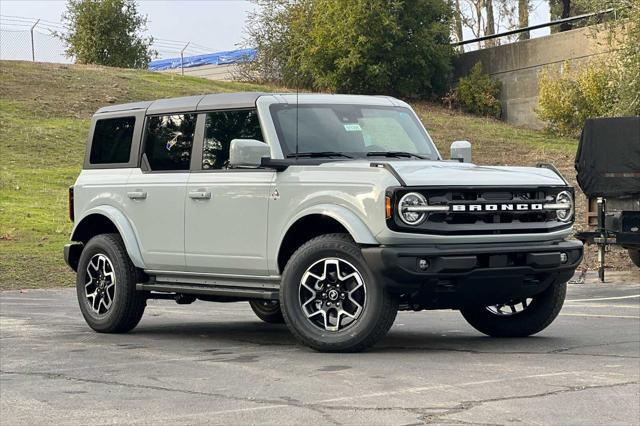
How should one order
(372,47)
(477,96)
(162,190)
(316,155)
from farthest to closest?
1. (477,96)
2. (372,47)
3. (162,190)
4. (316,155)

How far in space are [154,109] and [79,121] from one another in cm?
2752

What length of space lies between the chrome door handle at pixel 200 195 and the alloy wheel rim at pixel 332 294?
138 cm

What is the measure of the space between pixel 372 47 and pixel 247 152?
35.1 metres

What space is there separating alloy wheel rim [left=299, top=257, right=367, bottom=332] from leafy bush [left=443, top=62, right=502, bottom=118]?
37411mm

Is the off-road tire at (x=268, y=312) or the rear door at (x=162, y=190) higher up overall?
the rear door at (x=162, y=190)

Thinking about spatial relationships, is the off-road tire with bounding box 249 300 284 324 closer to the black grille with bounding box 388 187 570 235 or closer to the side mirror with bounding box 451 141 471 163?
the side mirror with bounding box 451 141 471 163

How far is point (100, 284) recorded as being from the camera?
11.7 meters

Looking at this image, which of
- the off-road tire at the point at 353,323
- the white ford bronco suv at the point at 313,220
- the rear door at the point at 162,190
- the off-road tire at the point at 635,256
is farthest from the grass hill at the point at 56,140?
the off-road tire at the point at 353,323

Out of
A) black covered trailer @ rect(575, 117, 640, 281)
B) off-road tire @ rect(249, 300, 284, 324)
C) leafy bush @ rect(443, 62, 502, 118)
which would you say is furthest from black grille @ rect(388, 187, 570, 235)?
leafy bush @ rect(443, 62, 502, 118)

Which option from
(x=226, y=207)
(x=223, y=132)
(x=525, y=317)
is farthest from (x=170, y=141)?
(x=525, y=317)

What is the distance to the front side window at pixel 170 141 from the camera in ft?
36.6

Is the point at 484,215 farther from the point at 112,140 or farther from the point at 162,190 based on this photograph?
the point at 112,140

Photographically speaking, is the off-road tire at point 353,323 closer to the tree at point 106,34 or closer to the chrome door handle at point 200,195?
the chrome door handle at point 200,195

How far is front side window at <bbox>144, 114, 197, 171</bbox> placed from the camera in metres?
11.2
